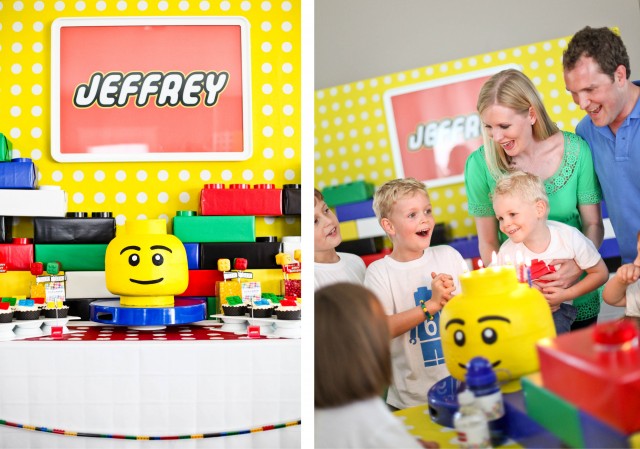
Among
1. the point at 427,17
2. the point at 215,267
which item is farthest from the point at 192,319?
the point at 427,17

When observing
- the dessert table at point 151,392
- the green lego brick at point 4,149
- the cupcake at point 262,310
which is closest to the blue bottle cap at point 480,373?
the dessert table at point 151,392

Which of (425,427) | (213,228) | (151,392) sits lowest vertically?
(151,392)

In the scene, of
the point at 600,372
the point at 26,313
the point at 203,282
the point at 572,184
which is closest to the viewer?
the point at 600,372

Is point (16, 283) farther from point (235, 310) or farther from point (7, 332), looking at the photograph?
point (235, 310)

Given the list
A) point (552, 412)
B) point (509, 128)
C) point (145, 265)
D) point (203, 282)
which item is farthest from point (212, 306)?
point (552, 412)

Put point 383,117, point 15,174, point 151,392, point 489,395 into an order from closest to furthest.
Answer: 1. point 489,395
2. point 383,117
3. point 151,392
4. point 15,174

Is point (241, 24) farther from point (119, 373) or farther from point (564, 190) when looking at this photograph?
point (564, 190)

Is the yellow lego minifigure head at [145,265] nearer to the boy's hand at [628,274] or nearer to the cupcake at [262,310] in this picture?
the cupcake at [262,310]

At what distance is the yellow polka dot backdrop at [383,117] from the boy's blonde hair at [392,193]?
1cm

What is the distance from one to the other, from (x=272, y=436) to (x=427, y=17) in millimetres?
942

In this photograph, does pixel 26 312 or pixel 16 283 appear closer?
pixel 26 312

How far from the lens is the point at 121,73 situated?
73.9 inches

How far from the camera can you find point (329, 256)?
83cm

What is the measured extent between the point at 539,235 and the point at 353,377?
0.85ft
